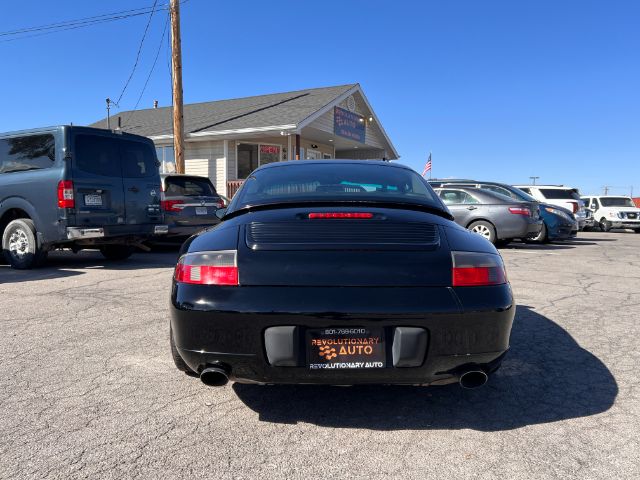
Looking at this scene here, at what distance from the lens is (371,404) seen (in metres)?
2.77

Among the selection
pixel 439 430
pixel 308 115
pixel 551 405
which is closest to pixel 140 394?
pixel 439 430

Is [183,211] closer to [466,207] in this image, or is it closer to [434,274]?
[466,207]

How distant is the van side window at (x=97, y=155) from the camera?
7082 millimetres

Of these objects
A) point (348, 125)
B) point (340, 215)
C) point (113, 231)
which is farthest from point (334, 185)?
point (348, 125)

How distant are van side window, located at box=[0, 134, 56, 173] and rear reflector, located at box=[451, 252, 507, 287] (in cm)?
660

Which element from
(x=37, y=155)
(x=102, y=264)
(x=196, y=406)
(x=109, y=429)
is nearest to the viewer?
(x=109, y=429)

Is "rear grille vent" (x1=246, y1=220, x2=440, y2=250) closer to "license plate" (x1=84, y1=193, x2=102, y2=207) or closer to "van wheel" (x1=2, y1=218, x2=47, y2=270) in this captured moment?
"license plate" (x1=84, y1=193, x2=102, y2=207)

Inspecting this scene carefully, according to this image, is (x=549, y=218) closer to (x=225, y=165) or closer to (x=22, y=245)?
(x=225, y=165)

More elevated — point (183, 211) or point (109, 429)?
point (183, 211)

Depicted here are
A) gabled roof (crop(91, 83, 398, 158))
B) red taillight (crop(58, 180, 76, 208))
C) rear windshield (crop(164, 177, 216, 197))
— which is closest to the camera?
red taillight (crop(58, 180, 76, 208))

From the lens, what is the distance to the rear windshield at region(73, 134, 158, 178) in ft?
23.4

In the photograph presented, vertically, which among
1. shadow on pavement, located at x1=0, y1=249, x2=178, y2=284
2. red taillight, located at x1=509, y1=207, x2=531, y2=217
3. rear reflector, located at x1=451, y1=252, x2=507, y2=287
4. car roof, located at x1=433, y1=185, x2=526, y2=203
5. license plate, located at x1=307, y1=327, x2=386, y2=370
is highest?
car roof, located at x1=433, y1=185, x2=526, y2=203

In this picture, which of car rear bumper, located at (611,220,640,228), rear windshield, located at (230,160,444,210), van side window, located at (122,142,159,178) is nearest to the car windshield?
car rear bumper, located at (611,220,640,228)

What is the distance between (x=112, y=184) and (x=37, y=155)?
1.13 m
